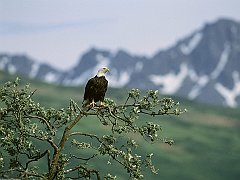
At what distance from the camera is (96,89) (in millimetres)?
32406

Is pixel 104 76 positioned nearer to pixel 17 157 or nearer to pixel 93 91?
pixel 93 91

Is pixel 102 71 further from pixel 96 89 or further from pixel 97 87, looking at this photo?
pixel 96 89

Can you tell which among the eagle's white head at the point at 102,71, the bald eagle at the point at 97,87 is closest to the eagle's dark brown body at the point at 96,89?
the bald eagle at the point at 97,87

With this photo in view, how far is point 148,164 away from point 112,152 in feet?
5.44

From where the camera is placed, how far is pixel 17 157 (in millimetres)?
28953

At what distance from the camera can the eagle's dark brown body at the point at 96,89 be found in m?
32.2

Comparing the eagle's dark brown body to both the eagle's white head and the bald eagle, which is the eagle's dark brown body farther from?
the eagle's white head

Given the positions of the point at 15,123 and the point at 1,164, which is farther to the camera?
the point at 15,123

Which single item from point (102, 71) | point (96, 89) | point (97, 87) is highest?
point (102, 71)

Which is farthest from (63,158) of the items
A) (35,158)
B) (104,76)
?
(104,76)

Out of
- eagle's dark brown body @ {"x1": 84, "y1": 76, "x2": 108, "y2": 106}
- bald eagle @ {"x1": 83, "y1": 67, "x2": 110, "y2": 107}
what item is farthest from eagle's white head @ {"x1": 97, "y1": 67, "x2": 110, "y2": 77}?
eagle's dark brown body @ {"x1": 84, "y1": 76, "x2": 108, "y2": 106}

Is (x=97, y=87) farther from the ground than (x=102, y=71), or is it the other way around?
(x=102, y=71)

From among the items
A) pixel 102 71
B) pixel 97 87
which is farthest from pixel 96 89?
pixel 102 71

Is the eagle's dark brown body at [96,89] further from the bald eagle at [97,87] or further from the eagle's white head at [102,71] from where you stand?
the eagle's white head at [102,71]
